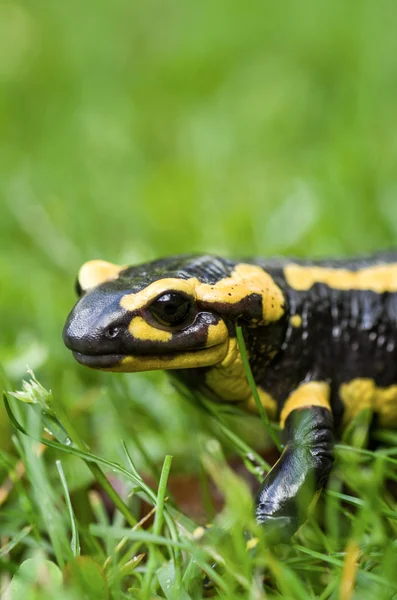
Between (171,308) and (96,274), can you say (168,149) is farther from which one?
(171,308)

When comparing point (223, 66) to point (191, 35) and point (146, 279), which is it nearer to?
point (191, 35)

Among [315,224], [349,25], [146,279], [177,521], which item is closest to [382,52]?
[349,25]

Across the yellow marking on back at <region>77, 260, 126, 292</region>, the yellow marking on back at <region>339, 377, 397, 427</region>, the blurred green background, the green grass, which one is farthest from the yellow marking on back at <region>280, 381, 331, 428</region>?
the yellow marking on back at <region>77, 260, 126, 292</region>

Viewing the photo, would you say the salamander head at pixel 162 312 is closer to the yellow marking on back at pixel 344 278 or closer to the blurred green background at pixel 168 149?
the yellow marking on back at pixel 344 278

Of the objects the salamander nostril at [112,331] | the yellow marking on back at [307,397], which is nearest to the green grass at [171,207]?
the yellow marking on back at [307,397]

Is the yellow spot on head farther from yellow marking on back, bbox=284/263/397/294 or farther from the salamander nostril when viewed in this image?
yellow marking on back, bbox=284/263/397/294

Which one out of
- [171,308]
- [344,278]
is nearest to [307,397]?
[344,278]
